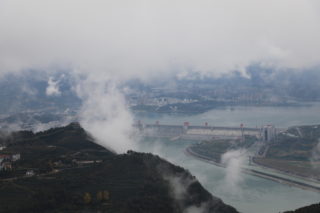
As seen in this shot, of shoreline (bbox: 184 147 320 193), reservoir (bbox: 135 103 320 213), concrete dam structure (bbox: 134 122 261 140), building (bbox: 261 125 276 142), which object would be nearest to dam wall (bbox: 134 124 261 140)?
concrete dam structure (bbox: 134 122 261 140)

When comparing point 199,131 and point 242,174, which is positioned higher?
point 199,131

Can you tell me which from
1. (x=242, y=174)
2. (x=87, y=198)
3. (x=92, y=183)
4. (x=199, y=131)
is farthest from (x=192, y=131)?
(x=87, y=198)

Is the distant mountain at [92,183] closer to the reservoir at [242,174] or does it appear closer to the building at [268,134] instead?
the reservoir at [242,174]

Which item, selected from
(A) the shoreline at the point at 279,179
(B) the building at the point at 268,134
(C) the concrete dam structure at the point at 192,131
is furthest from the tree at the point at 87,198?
(C) the concrete dam structure at the point at 192,131

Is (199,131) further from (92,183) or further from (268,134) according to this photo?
(92,183)

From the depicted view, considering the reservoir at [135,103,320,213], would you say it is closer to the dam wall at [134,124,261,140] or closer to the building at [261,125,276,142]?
the dam wall at [134,124,261,140]

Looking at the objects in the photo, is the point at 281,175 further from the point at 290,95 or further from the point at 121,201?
the point at 290,95

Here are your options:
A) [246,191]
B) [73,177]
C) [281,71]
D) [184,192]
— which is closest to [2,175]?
[73,177]
